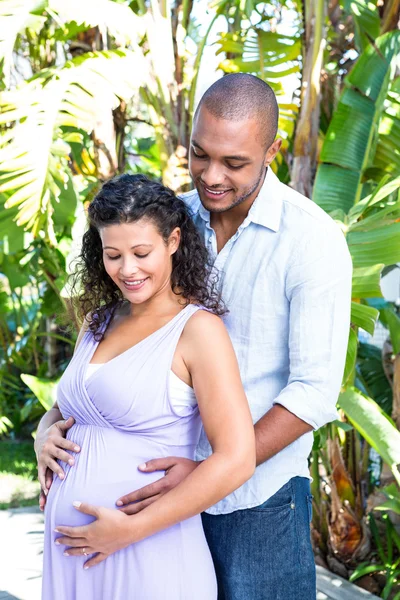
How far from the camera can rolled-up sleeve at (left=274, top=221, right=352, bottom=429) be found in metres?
1.78

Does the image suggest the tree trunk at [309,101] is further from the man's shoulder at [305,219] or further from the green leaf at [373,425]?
the man's shoulder at [305,219]

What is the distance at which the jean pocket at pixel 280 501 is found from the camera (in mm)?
1910

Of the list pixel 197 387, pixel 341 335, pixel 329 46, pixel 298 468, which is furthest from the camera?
pixel 329 46

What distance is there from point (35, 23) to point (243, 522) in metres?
2.63

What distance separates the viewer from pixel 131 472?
1.73 m

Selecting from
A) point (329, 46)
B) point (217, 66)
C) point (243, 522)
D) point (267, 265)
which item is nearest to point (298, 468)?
point (243, 522)

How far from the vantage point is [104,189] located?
6.10ft

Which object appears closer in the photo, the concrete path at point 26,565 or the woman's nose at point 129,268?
the woman's nose at point 129,268

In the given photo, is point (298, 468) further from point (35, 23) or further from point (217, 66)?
point (217, 66)

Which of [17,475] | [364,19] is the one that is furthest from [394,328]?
[17,475]

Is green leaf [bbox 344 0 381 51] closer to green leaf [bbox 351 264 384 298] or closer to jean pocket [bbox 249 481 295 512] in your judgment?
green leaf [bbox 351 264 384 298]

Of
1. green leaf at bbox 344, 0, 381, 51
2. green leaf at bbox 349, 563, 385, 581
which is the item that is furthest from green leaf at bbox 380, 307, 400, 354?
green leaf at bbox 344, 0, 381, 51

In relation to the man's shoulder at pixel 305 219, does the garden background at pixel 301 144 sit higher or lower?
lower

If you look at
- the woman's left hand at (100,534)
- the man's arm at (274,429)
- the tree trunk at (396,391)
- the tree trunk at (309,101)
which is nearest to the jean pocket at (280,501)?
the man's arm at (274,429)
